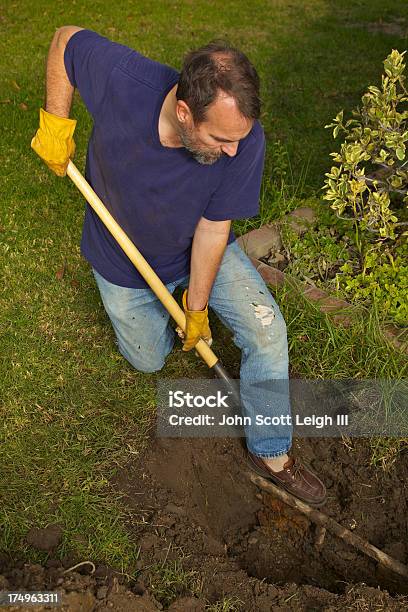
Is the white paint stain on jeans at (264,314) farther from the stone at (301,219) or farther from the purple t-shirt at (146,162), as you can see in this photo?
the stone at (301,219)

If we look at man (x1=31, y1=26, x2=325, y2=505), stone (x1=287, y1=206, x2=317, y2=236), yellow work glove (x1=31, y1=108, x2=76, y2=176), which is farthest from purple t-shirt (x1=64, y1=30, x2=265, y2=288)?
stone (x1=287, y1=206, x2=317, y2=236)

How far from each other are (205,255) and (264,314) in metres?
0.36

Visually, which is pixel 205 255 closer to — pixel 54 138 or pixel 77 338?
pixel 54 138

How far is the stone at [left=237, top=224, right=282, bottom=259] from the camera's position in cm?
412

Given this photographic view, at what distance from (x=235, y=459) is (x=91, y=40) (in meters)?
1.94

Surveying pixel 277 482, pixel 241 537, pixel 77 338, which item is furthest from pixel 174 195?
pixel 241 537

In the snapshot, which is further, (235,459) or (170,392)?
(170,392)

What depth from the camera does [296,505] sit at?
3162mm

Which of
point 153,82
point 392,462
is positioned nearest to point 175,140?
point 153,82

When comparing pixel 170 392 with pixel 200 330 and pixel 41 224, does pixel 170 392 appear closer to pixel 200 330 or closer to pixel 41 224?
pixel 200 330

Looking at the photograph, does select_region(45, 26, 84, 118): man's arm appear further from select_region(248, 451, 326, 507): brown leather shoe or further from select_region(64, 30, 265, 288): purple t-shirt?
select_region(248, 451, 326, 507): brown leather shoe

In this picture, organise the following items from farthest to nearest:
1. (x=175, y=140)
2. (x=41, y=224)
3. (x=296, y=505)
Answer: (x=41, y=224) < (x=296, y=505) < (x=175, y=140)

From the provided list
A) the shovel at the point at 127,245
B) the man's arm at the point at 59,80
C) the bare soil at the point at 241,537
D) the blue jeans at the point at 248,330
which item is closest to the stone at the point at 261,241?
the blue jeans at the point at 248,330

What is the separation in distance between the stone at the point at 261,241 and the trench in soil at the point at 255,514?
3.83 feet
